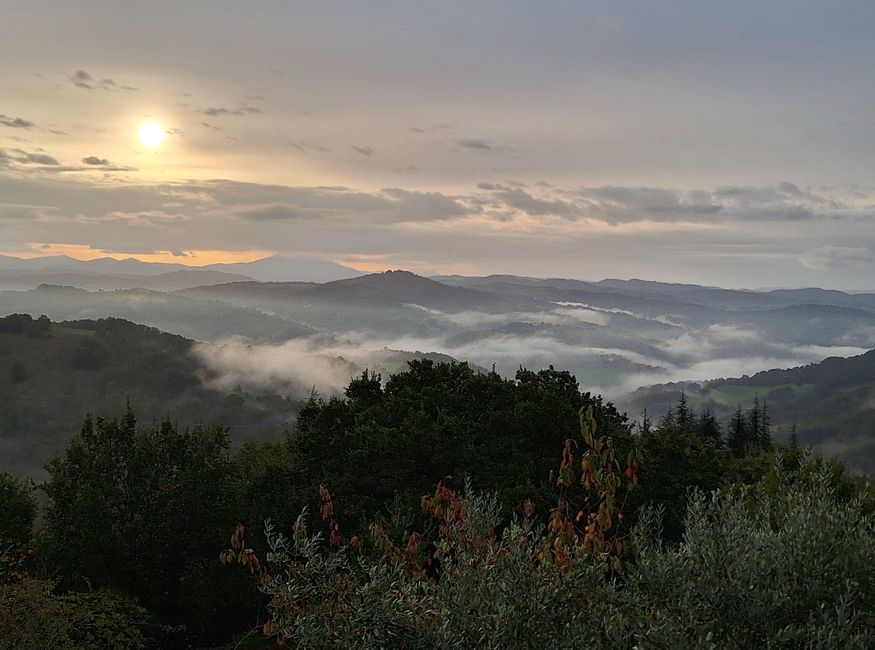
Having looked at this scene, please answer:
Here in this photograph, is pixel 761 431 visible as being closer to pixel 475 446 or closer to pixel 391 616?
pixel 475 446

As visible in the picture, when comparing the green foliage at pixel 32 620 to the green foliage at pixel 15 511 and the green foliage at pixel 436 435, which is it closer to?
the green foliage at pixel 436 435

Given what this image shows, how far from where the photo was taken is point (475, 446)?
30.4m

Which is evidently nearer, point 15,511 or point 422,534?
point 422,534

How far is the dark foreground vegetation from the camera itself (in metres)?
7.88

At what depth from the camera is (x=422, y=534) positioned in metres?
16.8

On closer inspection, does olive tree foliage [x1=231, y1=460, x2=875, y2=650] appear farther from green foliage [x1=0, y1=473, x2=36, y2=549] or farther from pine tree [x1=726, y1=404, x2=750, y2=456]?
pine tree [x1=726, y1=404, x2=750, y2=456]

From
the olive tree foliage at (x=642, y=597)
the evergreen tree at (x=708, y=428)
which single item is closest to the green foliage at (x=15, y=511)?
the olive tree foliage at (x=642, y=597)

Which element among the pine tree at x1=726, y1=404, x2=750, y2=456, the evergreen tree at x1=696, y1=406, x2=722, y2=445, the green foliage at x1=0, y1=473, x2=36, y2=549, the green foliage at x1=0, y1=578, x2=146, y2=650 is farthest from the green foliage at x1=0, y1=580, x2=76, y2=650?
the pine tree at x1=726, y1=404, x2=750, y2=456

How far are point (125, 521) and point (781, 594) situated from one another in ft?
97.3

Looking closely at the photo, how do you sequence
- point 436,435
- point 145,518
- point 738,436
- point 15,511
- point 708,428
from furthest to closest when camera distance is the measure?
point 738,436, point 708,428, point 15,511, point 145,518, point 436,435

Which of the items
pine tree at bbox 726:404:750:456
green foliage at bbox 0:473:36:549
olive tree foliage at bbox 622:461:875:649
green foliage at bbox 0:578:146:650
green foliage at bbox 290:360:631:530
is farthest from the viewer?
pine tree at bbox 726:404:750:456

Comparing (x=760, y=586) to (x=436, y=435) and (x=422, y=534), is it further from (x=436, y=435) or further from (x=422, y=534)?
(x=436, y=435)

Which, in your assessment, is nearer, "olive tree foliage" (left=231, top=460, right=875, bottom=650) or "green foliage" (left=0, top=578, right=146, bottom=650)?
"olive tree foliage" (left=231, top=460, right=875, bottom=650)

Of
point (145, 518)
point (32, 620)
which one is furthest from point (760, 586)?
point (145, 518)
